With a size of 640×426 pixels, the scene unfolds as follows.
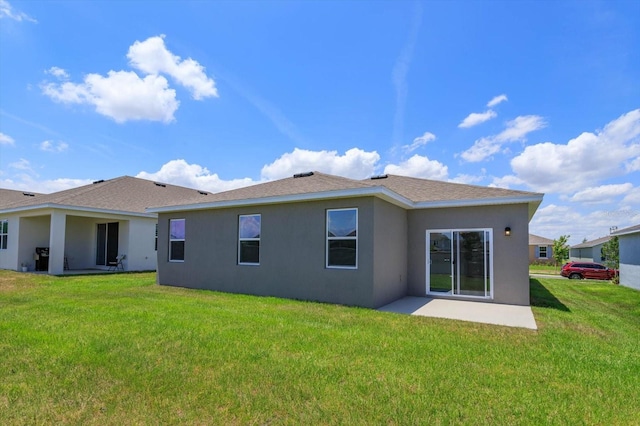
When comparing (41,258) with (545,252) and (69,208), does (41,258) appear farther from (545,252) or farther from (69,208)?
(545,252)

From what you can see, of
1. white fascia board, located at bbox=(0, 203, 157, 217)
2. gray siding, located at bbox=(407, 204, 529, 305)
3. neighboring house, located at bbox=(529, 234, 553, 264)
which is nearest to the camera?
gray siding, located at bbox=(407, 204, 529, 305)

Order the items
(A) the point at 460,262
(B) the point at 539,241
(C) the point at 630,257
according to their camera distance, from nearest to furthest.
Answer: (A) the point at 460,262 → (C) the point at 630,257 → (B) the point at 539,241

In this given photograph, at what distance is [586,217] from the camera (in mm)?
28172

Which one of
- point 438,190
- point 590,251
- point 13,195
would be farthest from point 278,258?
point 590,251

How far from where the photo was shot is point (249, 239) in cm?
1063

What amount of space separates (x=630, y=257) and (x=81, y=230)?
92.3ft

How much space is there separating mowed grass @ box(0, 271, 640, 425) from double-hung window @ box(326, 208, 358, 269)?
1.71m

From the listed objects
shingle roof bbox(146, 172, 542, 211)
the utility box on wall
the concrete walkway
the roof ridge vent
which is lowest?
the concrete walkway

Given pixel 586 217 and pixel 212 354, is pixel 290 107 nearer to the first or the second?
pixel 212 354

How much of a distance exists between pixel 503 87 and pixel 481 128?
8.18ft

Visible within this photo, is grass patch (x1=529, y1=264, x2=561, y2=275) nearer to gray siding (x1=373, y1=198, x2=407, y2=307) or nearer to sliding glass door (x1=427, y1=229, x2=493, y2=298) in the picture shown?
sliding glass door (x1=427, y1=229, x2=493, y2=298)

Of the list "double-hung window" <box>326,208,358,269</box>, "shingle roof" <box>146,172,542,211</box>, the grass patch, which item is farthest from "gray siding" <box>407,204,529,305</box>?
the grass patch

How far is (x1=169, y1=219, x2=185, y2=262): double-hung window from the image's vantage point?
40.6 feet

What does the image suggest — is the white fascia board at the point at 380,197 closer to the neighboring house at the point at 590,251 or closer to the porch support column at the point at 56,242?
the porch support column at the point at 56,242
